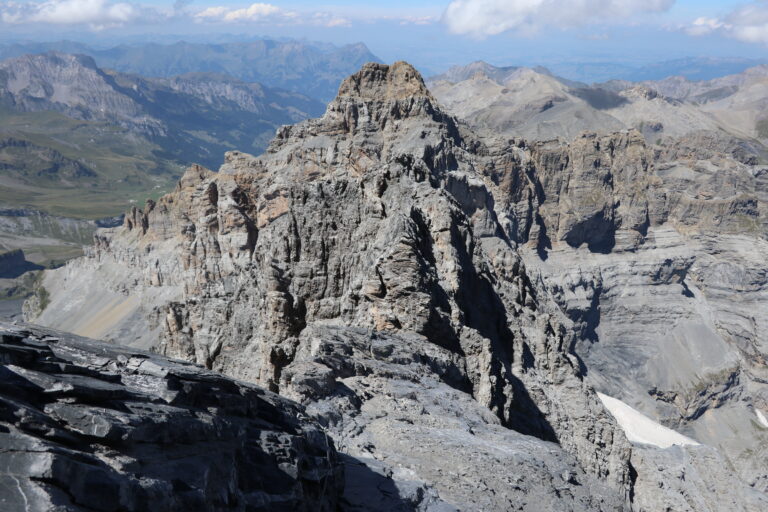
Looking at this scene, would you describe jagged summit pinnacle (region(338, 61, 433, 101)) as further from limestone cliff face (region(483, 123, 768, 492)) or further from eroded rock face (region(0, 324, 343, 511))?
eroded rock face (region(0, 324, 343, 511))

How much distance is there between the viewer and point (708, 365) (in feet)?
354

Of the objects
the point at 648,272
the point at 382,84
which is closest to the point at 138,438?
the point at 382,84

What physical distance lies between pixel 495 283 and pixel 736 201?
124 meters

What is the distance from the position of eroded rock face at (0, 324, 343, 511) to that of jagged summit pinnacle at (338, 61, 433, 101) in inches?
3235

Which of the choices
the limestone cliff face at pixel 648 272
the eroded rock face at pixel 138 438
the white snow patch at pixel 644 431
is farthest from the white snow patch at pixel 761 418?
the eroded rock face at pixel 138 438

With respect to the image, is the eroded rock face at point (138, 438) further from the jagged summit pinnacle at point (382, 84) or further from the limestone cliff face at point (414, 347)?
the jagged summit pinnacle at point (382, 84)

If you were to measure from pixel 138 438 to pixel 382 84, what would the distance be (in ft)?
290

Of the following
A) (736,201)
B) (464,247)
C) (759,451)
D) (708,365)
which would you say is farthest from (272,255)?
(736,201)

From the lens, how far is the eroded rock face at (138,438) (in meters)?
7.84

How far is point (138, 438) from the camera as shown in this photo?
9.19 metres

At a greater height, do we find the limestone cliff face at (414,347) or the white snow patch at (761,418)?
the limestone cliff face at (414,347)

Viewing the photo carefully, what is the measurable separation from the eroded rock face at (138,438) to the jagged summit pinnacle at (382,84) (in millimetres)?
82174

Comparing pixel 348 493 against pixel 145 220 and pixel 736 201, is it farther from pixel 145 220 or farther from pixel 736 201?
pixel 736 201

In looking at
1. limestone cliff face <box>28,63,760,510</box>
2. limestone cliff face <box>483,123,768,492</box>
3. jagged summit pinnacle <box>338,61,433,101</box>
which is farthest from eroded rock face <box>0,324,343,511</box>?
limestone cliff face <box>483,123,768,492</box>
